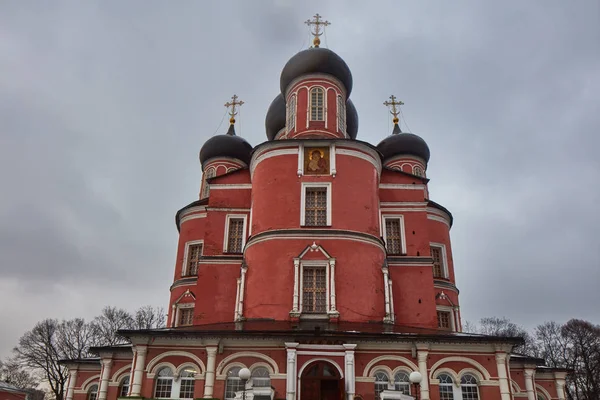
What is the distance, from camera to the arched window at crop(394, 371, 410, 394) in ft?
53.1

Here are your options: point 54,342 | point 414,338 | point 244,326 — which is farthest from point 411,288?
point 54,342

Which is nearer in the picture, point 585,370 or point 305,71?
point 305,71

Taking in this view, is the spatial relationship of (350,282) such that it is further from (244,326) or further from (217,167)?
(217,167)

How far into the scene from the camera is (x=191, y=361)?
16.6m

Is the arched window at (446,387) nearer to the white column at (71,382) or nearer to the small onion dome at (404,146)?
the white column at (71,382)

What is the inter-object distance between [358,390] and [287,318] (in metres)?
4.03

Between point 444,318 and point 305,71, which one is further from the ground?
point 305,71

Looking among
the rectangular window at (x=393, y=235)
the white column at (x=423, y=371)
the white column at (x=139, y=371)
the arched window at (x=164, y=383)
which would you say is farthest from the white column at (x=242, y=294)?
the white column at (x=423, y=371)

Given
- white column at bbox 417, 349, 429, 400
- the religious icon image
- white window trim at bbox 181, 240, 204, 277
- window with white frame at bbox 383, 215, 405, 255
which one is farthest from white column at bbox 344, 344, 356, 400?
white window trim at bbox 181, 240, 204, 277

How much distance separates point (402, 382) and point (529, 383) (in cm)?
631

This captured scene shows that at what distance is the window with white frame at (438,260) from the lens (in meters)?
26.8

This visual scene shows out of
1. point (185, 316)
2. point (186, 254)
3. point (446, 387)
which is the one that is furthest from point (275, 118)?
point (446, 387)

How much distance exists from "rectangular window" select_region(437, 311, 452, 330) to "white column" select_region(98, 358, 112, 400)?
16.1m

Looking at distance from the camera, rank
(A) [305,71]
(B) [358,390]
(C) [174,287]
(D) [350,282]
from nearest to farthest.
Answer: (B) [358,390] < (D) [350,282] < (A) [305,71] < (C) [174,287]
